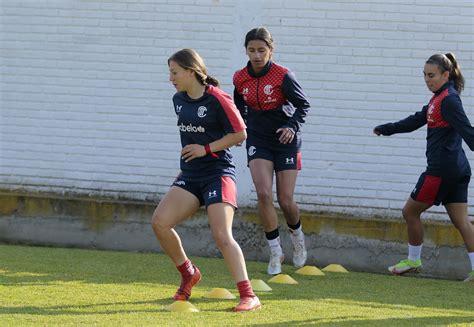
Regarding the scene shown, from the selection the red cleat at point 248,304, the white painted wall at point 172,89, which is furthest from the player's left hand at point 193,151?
the white painted wall at point 172,89

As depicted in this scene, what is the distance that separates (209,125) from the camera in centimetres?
777

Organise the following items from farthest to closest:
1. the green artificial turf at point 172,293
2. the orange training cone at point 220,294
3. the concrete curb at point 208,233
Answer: the concrete curb at point 208,233, the orange training cone at point 220,294, the green artificial turf at point 172,293

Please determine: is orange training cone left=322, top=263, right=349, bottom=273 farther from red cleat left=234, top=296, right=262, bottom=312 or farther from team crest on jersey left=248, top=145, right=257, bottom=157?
red cleat left=234, top=296, right=262, bottom=312

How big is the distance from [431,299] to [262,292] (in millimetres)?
1451

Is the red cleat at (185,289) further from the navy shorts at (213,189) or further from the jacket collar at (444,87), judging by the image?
the jacket collar at (444,87)

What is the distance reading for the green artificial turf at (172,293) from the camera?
281 inches

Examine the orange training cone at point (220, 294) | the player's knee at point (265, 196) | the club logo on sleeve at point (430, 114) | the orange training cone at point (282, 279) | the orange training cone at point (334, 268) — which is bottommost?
the orange training cone at point (334, 268)

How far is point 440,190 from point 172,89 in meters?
3.63

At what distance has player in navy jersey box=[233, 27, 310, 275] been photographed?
9914 mm

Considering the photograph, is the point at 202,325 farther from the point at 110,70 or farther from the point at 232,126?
the point at 110,70

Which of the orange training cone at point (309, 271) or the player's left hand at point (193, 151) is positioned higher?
the player's left hand at point (193, 151)

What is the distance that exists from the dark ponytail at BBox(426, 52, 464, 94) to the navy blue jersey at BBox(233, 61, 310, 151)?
1326 mm

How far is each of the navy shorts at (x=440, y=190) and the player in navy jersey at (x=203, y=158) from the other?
10.00 ft

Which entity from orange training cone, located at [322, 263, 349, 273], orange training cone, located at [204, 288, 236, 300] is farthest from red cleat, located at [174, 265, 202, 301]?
orange training cone, located at [322, 263, 349, 273]
